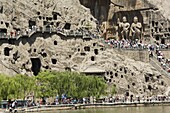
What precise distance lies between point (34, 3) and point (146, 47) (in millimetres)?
15732

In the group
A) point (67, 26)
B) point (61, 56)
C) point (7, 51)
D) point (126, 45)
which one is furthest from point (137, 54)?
point (7, 51)

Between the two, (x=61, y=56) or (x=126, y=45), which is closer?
(x=61, y=56)

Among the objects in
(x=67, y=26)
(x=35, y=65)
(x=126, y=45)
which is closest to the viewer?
(x=35, y=65)

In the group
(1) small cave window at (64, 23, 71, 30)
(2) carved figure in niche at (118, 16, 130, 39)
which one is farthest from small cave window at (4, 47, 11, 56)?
(2) carved figure in niche at (118, 16, 130, 39)

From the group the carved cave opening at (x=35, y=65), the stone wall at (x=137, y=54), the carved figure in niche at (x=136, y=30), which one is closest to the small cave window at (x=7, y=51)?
the carved cave opening at (x=35, y=65)

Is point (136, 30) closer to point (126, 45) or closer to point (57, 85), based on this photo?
point (126, 45)

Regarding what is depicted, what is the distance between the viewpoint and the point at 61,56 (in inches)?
2432

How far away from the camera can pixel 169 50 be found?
6806cm

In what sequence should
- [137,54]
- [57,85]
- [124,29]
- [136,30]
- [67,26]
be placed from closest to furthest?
[57,85] → [137,54] → [67,26] → [136,30] → [124,29]

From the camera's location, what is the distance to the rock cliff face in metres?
59.8

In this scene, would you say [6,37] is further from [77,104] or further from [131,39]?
[131,39]

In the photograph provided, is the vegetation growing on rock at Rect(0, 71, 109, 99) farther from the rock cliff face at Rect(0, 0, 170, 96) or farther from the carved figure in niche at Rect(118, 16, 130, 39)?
the carved figure in niche at Rect(118, 16, 130, 39)

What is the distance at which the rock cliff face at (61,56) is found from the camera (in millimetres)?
59838

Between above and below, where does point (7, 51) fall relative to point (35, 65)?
above
